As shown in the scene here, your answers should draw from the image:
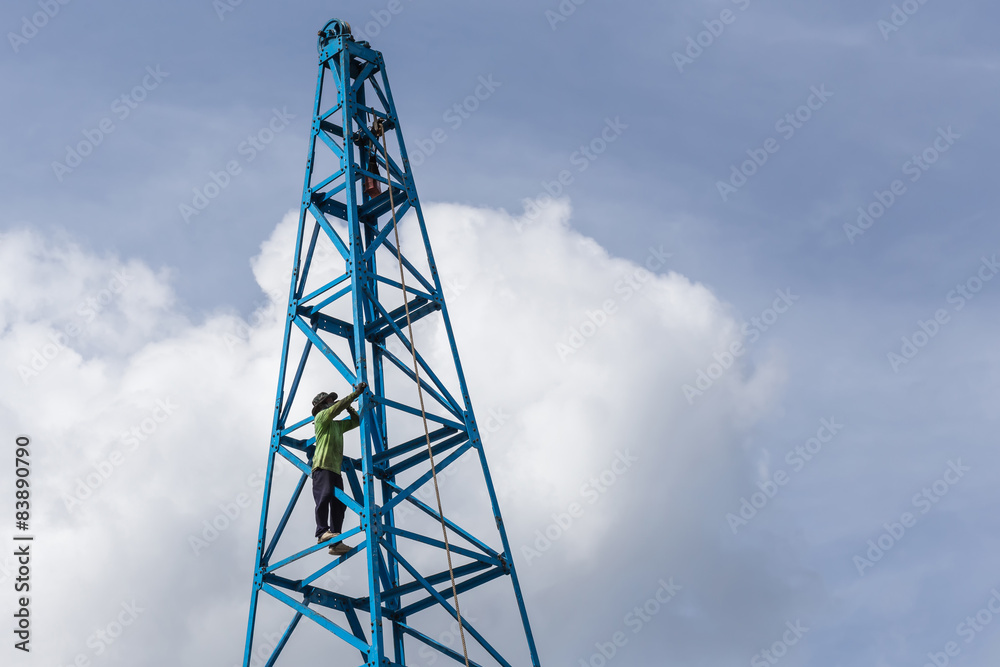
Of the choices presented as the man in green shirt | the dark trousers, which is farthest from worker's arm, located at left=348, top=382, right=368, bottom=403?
the dark trousers

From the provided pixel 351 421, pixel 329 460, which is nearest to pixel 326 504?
pixel 329 460

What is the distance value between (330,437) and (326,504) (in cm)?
130

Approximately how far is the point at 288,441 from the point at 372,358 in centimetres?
247

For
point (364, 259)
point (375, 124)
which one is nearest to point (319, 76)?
point (375, 124)

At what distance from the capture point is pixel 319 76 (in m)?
24.8

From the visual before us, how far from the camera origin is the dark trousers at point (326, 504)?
2014 centimetres

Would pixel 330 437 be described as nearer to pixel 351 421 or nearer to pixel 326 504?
pixel 351 421

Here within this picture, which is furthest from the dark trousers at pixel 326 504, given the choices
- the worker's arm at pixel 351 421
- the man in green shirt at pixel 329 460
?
the worker's arm at pixel 351 421

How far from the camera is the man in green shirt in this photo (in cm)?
2009

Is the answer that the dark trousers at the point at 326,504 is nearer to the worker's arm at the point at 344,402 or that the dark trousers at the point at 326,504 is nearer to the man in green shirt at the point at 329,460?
the man in green shirt at the point at 329,460

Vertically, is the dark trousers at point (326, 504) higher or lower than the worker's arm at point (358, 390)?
lower

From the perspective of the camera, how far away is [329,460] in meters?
20.4

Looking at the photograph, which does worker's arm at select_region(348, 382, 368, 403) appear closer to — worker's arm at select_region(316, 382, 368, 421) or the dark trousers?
worker's arm at select_region(316, 382, 368, 421)

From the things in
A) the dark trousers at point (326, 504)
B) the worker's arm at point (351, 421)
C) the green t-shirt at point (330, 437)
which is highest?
the worker's arm at point (351, 421)
